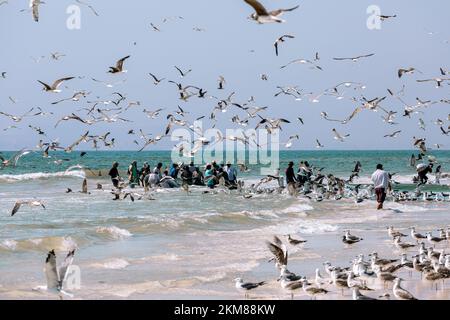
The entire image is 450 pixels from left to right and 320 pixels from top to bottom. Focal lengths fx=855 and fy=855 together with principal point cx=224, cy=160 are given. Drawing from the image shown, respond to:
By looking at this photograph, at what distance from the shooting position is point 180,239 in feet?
55.5

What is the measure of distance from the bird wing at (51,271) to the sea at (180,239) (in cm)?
39

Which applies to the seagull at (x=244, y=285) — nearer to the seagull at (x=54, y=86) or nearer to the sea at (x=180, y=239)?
the sea at (x=180, y=239)

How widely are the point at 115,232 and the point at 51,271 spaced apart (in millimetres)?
7773

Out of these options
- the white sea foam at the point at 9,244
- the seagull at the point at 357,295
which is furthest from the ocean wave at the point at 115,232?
the seagull at the point at 357,295

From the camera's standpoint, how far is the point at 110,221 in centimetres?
1980

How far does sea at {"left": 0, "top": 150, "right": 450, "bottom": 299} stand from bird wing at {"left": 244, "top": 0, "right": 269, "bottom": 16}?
375cm

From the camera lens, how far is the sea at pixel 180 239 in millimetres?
11539

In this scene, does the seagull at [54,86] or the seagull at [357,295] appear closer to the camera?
the seagull at [357,295]

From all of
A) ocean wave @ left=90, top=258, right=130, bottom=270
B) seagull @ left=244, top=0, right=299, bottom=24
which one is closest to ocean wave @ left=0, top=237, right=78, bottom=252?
ocean wave @ left=90, top=258, right=130, bottom=270

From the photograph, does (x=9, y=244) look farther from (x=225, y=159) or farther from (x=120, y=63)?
(x=225, y=159)

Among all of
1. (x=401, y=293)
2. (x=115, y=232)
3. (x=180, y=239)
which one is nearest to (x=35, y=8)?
(x=115, y=232)

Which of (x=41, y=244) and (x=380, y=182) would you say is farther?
(x=380, y=182)
